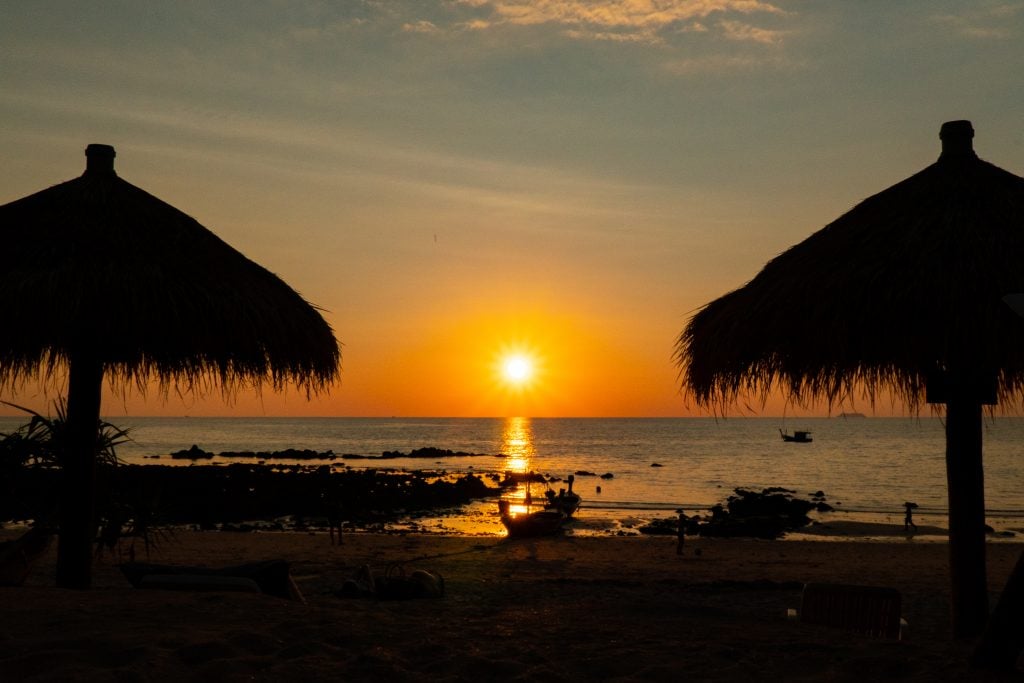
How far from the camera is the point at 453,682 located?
5078mm

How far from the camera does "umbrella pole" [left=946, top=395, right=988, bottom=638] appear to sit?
246 inches

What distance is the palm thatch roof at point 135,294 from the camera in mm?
6277

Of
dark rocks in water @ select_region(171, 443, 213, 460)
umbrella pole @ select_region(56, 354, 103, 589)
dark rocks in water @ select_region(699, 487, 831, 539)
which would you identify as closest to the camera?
umbrella pole @ select_region(56, 354, 103, 589)

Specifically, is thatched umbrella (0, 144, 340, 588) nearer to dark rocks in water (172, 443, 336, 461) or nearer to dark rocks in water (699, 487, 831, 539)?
dark rocks in water (699, 487, 831, 539)

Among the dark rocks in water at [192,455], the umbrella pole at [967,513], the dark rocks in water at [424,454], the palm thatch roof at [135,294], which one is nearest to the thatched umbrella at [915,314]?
the umbrella pole at [967,513]

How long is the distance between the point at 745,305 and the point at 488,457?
84.3 meters

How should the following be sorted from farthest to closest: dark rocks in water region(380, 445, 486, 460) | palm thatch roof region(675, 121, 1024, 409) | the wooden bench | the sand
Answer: dark rocks in water region(380, 445, 486, 460)
the wooden bench
palm thatch roof region(675, 121, 1024, 409)
the sand

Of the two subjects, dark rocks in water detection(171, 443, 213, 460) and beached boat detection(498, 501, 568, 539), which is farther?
dark rocks in water detection(171, 443, 213, 460)

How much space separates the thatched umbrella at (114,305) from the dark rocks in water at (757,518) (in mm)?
19434

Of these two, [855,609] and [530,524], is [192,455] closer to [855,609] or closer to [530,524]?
[530,524]

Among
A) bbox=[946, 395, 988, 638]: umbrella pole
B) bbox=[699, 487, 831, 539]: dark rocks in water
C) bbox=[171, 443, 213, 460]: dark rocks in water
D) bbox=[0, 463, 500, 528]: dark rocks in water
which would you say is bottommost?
bbox=[171, 443, 213, 460]: dark rocks in water

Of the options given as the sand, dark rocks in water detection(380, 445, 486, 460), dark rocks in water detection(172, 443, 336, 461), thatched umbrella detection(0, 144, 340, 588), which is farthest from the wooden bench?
dark rocks in water detection(380, 445, 486, 460)

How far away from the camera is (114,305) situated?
250 inches

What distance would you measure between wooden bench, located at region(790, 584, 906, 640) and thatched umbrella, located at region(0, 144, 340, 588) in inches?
189
